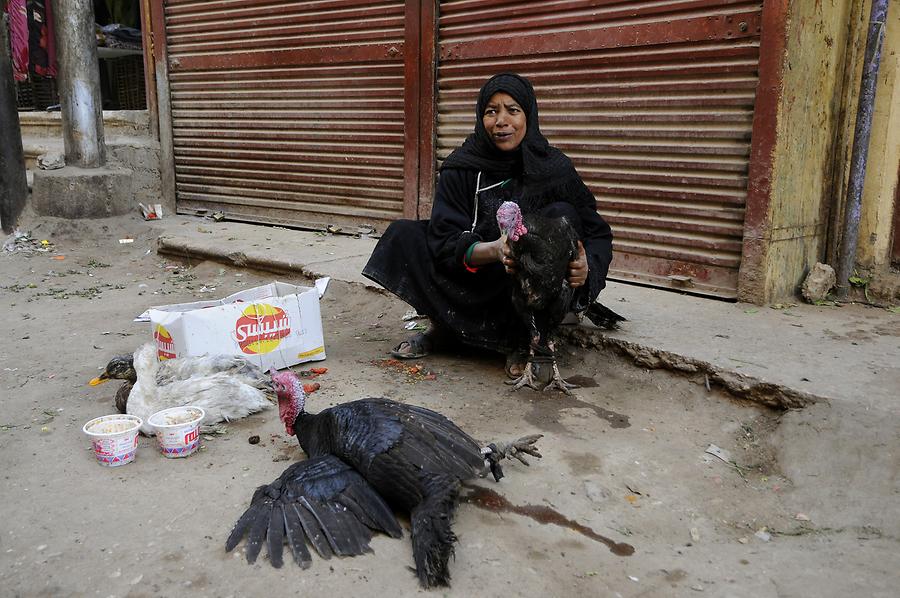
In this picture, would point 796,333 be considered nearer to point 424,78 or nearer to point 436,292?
point 436,292

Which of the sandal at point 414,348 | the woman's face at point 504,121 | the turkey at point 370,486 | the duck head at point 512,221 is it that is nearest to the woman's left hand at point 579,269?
the duck head at point 512,221

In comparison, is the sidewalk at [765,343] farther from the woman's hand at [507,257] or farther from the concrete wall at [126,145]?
the concrete wall at [126,145]

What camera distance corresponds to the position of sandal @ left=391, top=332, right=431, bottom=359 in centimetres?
382

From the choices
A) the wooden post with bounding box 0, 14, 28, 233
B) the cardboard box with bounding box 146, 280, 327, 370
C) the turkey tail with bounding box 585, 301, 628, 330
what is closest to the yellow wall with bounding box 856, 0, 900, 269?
the turkey tail with bounding box 585, 301, 628, 330

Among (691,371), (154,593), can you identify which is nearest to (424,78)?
(691,371)

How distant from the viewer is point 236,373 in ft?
10.7

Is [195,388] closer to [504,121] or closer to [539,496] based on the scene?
[539,496]

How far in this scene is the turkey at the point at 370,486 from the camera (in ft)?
6.59

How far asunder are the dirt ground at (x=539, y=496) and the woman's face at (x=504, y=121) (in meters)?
1.18

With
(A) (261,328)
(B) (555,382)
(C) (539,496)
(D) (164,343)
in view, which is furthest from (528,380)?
(D) (164,343)

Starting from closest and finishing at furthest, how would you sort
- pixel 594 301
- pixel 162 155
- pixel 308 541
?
pixel 308 541
pixel 594 301
pixel 162 155

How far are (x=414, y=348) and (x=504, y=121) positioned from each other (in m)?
1.32

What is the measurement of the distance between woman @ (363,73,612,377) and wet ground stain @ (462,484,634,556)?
1.17 meters

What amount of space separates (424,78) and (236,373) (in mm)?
3497
